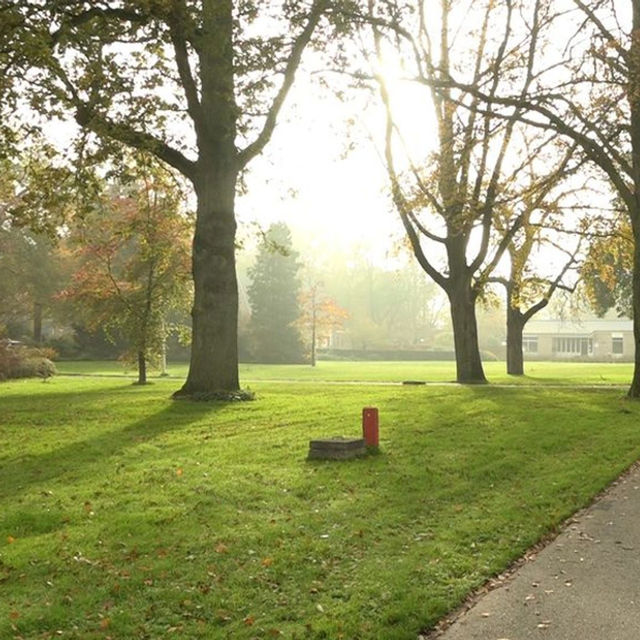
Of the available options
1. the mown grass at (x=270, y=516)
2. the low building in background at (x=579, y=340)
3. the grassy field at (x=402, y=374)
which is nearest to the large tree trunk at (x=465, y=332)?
the grassy field at (x=402, y=374)

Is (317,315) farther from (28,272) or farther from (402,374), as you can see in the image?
(402,374)

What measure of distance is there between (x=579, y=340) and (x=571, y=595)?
9238 centimetres

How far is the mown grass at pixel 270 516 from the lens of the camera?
548 cm

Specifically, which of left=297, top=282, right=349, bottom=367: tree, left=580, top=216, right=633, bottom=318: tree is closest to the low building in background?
left=297, top=282, right=349, bottom=367: tree

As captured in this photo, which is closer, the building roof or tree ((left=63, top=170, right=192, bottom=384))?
tree ((left=63, top=170, right=192, bottom=384))

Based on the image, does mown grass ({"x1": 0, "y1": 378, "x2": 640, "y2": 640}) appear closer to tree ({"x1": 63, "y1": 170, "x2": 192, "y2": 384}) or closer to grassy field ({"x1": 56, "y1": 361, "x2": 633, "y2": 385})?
tree ({"x1": 63, "y1": 170, "x2": 192, "y2": 384})

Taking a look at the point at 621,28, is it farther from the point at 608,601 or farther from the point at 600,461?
the point at 608,601

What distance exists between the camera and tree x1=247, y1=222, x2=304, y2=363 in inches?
2653

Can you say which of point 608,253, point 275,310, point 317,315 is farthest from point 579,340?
point 608,253

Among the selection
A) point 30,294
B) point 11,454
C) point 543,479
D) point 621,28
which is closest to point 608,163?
point 621,28

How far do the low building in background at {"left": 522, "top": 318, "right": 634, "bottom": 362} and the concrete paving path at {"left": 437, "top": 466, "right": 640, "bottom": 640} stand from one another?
8073 cm

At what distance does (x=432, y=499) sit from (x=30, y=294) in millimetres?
52386

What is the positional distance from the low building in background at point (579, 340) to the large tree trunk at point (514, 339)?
4804cm

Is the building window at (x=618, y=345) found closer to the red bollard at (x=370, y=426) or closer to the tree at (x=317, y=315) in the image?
the tree at (x=317, y=315)
